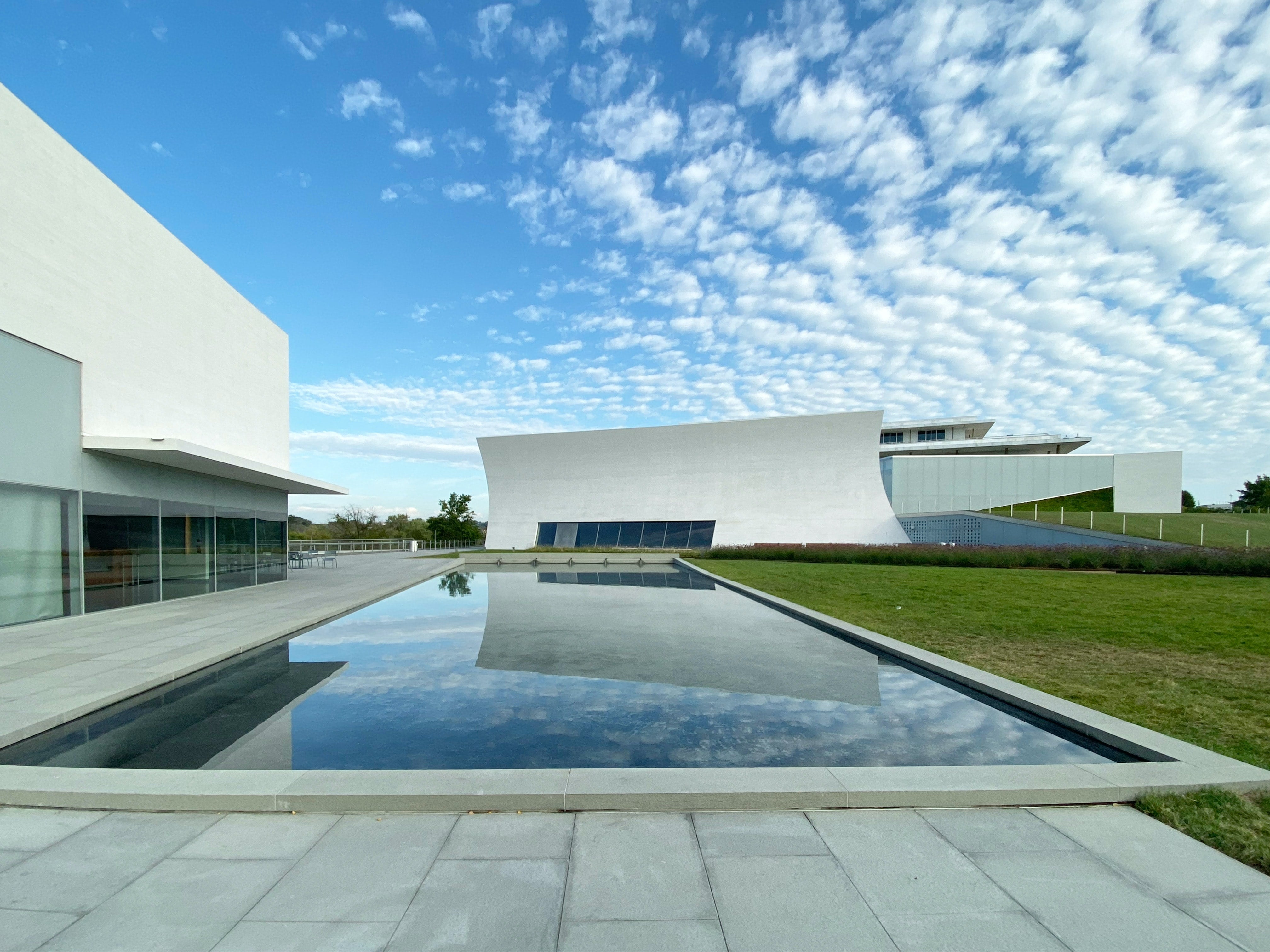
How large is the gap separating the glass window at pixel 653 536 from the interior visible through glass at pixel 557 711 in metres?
23.5

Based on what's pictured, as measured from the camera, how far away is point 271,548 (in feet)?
57.7

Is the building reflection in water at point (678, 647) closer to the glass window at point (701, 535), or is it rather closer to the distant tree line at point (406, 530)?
the glass window at point (701, 535)

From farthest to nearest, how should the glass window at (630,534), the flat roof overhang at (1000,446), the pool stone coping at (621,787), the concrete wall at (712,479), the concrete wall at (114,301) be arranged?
1. the flat roof overhang at (1000,446)
2. the glass window at (630,534)
3. the concrete wall at (712,479)
4. the concrete wall at (114,301)
5. the pool stone coping at (621,787)

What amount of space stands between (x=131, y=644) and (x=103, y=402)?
5415mm

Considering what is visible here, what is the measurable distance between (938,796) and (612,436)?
30.4m

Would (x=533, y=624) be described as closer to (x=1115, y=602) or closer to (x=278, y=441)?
(x=1115, y=602)

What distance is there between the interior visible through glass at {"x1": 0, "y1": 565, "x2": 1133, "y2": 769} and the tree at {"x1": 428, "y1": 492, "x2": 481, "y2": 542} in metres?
46.5

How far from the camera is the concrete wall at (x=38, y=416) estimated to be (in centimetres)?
880

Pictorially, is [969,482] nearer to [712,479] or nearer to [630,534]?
[712,479]

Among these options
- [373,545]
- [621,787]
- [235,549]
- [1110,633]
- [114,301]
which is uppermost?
[114,301]

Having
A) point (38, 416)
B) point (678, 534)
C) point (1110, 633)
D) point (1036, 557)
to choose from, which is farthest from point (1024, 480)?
point (38, 416)

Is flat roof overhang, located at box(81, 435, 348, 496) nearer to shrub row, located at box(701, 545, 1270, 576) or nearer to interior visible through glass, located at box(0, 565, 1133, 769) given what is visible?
interior visible through glass, located at box(0, 565, 1133, 769)

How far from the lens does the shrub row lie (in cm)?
1759

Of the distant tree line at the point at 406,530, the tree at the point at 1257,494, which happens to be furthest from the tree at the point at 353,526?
the tree at the point at 1257,494
